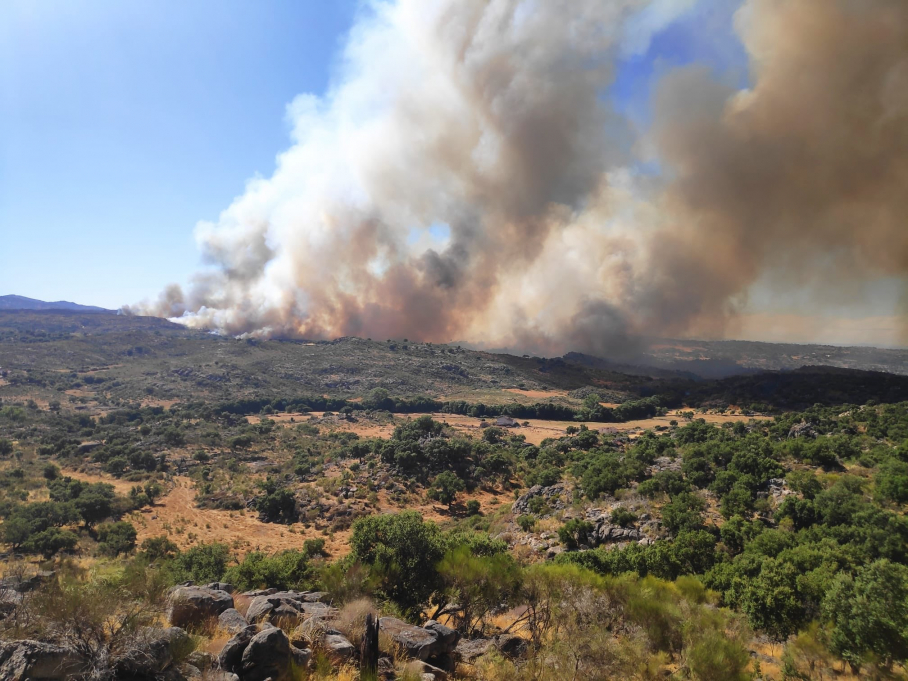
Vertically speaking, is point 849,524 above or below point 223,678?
below

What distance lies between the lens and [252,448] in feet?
180

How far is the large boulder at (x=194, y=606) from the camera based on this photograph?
1045 centimetres

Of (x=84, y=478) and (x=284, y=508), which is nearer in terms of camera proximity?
(x=284, y=508)

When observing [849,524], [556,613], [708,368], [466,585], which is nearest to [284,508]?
[466,585]

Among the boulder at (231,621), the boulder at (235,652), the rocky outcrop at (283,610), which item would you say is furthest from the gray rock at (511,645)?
the boulder at (231,621)

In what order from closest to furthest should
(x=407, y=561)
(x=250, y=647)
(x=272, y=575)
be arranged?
(x=250, y=647), (x=407, y=561), (x=272, y=575)

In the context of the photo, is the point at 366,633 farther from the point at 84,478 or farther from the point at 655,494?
the point at 84,478

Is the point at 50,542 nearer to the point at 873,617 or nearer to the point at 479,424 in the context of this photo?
the point at 873,617

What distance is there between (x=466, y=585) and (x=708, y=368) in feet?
606

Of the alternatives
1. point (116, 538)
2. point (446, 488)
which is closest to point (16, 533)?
point (116, 538)

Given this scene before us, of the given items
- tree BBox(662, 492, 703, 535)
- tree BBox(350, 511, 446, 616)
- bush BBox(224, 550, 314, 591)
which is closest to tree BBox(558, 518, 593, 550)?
tree BBox(662, 492, 703, 535)

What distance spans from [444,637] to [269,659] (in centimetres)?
484

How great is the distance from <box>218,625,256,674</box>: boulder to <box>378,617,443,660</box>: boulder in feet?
12.3

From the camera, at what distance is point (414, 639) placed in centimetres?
1074
